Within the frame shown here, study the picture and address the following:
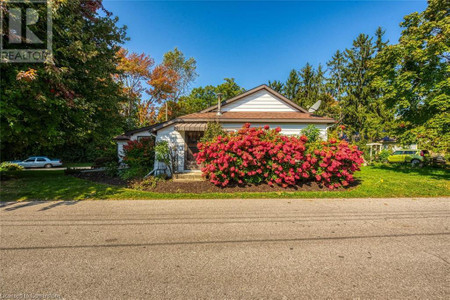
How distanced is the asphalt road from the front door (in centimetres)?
512

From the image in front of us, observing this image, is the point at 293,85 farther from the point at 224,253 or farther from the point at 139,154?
the point at 224,253

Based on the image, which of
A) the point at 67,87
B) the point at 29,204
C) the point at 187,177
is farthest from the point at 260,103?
the point at 29,204

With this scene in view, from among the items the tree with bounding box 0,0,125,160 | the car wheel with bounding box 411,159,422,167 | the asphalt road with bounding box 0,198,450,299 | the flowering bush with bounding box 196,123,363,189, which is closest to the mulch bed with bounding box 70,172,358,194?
the flowering bush with bounding box 196,123,363,189

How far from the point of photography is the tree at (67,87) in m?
6.05

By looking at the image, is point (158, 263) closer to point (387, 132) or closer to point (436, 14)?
point (387, 132)

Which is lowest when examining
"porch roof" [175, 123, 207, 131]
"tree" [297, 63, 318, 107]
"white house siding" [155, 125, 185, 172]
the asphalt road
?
the asphalt road

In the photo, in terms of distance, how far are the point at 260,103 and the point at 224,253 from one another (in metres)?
10.7

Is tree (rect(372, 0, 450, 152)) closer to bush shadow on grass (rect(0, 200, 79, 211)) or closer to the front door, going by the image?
the front door

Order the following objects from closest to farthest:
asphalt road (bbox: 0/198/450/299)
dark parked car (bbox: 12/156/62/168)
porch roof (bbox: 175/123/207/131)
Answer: asphalt road (bbox: 0/198/450/299), porch roof (bbox: 175/123/207/131), dark parked car (bbox: 12/156/62/168)

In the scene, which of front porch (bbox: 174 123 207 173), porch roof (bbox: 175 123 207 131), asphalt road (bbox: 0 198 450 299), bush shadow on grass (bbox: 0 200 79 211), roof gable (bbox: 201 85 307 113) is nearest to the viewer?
asphalt road (bbox: 0 198 450 299)

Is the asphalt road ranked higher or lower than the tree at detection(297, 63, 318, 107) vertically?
lower

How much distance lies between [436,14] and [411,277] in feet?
52.3

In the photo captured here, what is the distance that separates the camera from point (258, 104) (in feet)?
40.0

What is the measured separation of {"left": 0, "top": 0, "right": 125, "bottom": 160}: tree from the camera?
19.9ft
